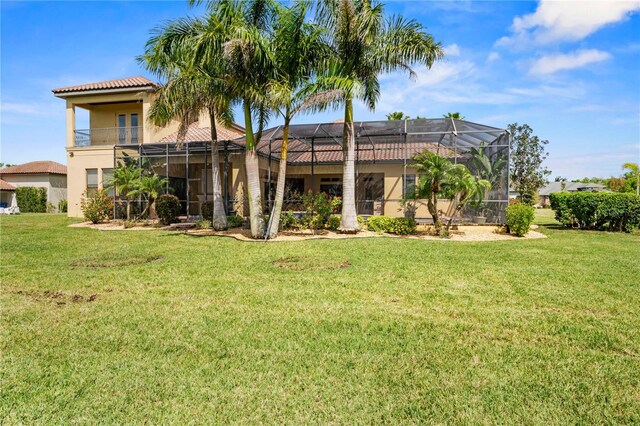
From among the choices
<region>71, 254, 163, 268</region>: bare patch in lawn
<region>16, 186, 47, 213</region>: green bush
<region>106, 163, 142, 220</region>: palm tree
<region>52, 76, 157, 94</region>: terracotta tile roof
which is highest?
<region>52, 76, 157, 94</region>: terracotta tile roof

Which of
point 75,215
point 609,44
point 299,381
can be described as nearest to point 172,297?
point 299,381

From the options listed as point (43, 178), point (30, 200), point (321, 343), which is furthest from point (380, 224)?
point (43, 178)

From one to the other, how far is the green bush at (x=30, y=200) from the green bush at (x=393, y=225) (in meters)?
30.2

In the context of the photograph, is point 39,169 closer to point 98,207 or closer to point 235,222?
point 98,207

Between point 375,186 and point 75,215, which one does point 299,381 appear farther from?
point 75,215

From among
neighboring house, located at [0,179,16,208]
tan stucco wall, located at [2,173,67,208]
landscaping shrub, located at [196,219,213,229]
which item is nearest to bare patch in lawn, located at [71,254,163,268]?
landscaping shrub, located at [196,219,213,229]

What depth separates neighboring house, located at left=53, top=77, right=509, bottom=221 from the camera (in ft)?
59.7

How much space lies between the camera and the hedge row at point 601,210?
1498 centimetres

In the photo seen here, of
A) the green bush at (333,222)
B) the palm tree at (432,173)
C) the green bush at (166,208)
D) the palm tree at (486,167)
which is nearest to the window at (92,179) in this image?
the green bush at (166,208)

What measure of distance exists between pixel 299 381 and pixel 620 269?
8.10 metres

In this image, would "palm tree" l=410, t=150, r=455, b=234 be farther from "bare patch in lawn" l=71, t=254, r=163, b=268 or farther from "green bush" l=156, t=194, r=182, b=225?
"green bush" l=156, t=194, r=182, b=225

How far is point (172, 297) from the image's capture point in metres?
5.90

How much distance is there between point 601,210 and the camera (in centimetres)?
1521

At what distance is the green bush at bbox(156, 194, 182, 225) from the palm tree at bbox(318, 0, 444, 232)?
8.60m
